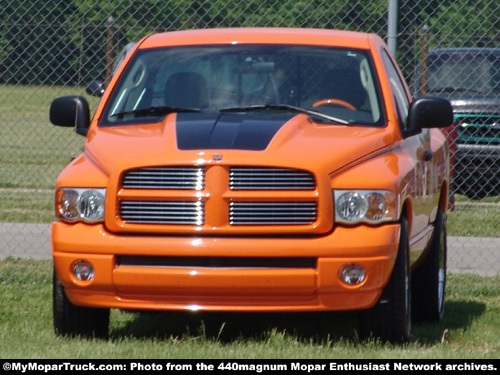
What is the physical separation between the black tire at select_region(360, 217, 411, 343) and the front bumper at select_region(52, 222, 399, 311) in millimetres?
140

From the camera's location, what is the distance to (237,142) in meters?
5.52

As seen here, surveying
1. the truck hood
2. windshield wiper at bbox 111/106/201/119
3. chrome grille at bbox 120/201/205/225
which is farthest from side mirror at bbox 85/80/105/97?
chrome grille at bbox 120/201/205/225

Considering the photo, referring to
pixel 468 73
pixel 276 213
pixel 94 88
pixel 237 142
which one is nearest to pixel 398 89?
pixel 237 142

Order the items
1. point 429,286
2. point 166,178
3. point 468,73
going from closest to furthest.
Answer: point 166,178 < point 429,286 < point 468,73

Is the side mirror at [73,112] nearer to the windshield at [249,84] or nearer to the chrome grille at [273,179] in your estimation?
the windshield at [249,84]

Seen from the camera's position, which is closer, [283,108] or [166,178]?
[166,178]

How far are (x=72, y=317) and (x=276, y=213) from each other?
1.36 metres

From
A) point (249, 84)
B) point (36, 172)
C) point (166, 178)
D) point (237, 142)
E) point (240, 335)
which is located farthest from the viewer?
point (36, 172)

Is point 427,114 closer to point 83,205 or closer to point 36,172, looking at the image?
point 83,205

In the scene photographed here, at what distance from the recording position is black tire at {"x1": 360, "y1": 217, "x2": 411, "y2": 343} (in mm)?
5594

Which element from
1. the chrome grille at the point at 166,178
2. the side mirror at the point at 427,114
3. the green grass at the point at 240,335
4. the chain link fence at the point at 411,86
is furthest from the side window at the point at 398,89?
the chain link fence at the point at 411,86

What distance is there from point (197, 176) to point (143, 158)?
296mm

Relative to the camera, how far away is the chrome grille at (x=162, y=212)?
5.38 meters
